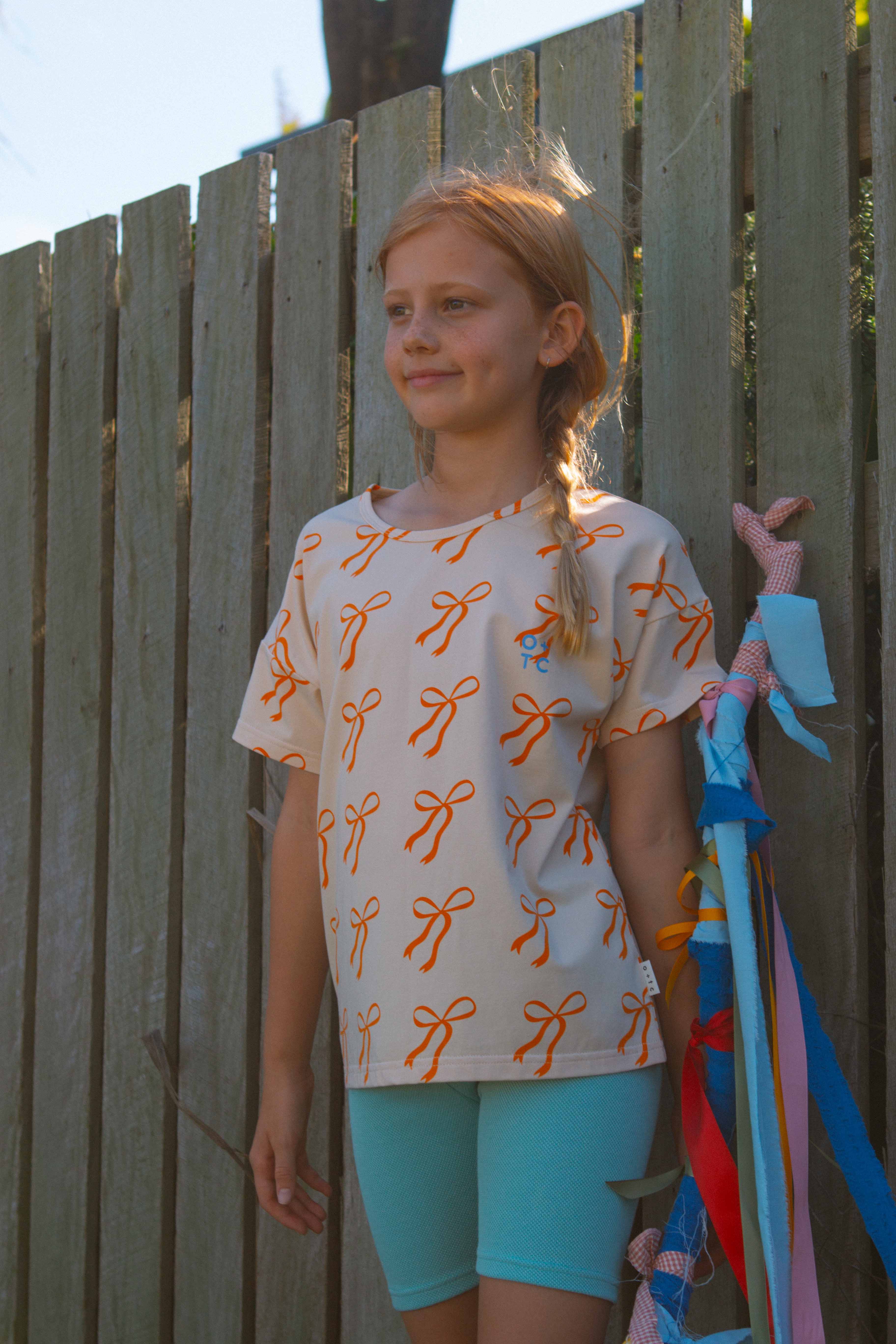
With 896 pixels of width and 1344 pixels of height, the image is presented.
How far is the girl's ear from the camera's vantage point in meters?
1.73

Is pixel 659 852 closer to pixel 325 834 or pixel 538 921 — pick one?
pixel 538 921

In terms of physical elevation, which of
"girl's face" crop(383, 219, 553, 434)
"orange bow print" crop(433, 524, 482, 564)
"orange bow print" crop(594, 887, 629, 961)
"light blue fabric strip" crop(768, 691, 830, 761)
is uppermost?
"girl's face" crop(383, 219, 553, 434)

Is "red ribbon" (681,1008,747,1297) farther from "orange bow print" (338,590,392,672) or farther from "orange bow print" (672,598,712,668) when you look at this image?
"orange bow print" (338,590,392,672)

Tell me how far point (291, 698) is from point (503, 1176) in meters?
0.76

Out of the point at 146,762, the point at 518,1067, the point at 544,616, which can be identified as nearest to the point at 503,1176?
the point at 518,1067

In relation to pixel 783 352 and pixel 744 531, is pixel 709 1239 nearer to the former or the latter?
pixel 744 531

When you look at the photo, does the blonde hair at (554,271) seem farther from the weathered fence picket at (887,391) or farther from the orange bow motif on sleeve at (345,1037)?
the orange bow motif on sleeve at (345,1037)

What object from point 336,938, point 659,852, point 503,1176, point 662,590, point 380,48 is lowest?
point 503,1176

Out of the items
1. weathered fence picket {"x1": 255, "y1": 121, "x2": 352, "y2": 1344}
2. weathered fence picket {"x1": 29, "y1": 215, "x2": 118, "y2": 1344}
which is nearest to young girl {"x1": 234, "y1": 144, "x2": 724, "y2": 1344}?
weathered fence picket {"x1": 255, "y1": 121, "x2": 352, "y2": 1344}

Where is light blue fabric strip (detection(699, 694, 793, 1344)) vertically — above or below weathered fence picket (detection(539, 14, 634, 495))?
below

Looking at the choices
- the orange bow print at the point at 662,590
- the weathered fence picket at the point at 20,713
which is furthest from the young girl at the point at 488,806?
the weathered fence picket at the point at 20,713

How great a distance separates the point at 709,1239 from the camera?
1497 millimetres

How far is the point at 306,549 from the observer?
186 centimetres

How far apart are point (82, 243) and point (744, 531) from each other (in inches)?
69.4
